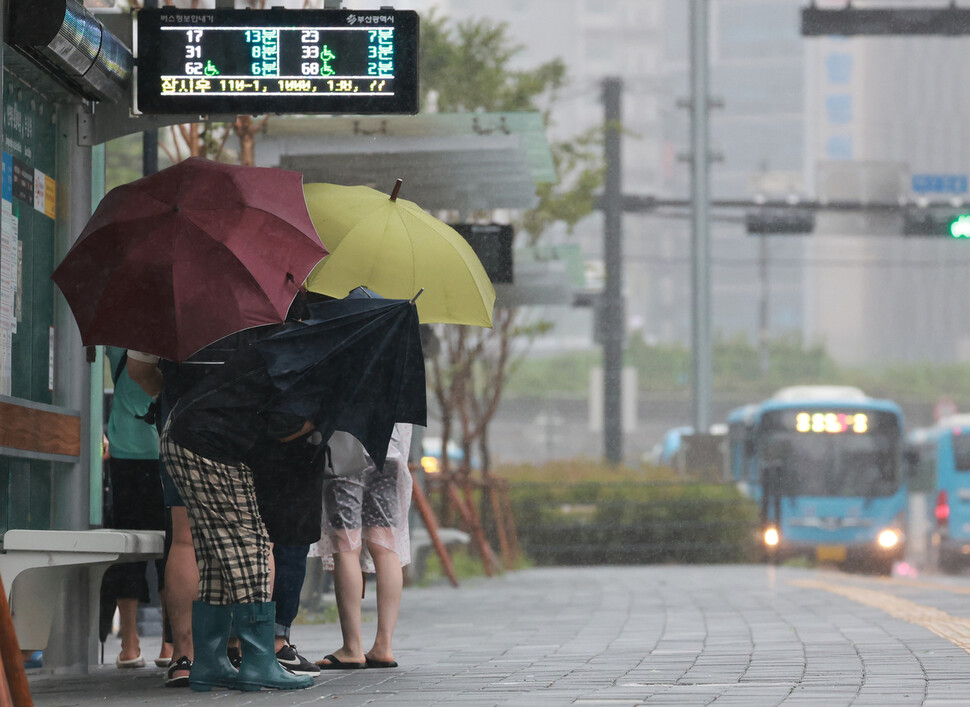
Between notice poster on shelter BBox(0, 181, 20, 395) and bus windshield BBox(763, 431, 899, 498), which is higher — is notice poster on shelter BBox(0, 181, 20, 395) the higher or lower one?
the higher one

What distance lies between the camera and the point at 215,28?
725 centimetres

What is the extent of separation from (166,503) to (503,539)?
13521 mm

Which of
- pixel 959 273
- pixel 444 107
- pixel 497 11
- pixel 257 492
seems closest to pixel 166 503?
pixel 257 492

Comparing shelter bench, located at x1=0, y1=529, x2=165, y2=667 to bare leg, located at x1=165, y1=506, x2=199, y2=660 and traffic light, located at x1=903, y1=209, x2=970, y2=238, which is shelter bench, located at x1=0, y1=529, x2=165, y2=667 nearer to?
bare leg, located at x1=165, y1=506, x2=199, y2=660

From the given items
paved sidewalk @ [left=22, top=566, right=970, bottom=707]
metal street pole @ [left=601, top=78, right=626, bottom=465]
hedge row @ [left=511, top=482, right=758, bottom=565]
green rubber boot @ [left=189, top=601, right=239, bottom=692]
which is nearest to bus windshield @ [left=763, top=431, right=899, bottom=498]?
metal street pole @ [left=601, top=78, right=626, bottom=465]

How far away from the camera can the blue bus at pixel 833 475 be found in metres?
25.8

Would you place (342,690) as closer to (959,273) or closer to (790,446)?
(790,446)

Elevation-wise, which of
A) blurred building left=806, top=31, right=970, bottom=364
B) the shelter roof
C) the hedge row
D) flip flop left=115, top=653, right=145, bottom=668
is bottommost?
the hedge row

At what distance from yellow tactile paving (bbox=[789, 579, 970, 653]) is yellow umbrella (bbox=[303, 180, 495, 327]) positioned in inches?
108

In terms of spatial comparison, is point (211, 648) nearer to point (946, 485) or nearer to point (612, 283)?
point (612, 283)

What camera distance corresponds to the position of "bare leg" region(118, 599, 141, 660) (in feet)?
24.0

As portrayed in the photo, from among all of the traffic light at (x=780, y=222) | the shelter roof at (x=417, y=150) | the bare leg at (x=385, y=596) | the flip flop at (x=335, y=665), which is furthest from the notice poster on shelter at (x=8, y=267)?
the traffic light at (x=780, y=222)

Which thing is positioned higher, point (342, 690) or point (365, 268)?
point (365, 268)

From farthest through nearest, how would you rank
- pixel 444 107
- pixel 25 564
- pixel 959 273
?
pixel 959 273 → pixel 444 107 → pixel 25 564
